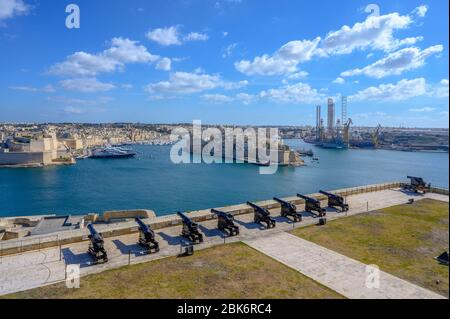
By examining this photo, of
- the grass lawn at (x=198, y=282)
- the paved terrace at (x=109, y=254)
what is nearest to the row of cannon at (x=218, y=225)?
the paved terrace at (x=109, y=254)

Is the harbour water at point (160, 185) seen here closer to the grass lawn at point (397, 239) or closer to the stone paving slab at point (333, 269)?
the grass lawn at point (397, 239)

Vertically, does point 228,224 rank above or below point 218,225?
above

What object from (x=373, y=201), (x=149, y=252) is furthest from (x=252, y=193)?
(x=149, y=252)

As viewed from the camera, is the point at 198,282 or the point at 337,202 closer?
the point at 198,282

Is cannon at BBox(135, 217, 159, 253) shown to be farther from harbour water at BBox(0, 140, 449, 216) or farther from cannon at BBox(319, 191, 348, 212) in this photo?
harbour water at BBox(0, 140, 449, 216)

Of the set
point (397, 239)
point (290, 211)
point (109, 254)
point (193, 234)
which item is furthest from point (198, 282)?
point (397, 239)

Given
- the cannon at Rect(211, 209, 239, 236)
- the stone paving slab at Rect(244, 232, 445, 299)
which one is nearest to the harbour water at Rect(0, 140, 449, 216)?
the cannon at Rect(211, 209, 239, 236)

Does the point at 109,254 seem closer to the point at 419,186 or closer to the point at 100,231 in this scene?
the point at 100,231
